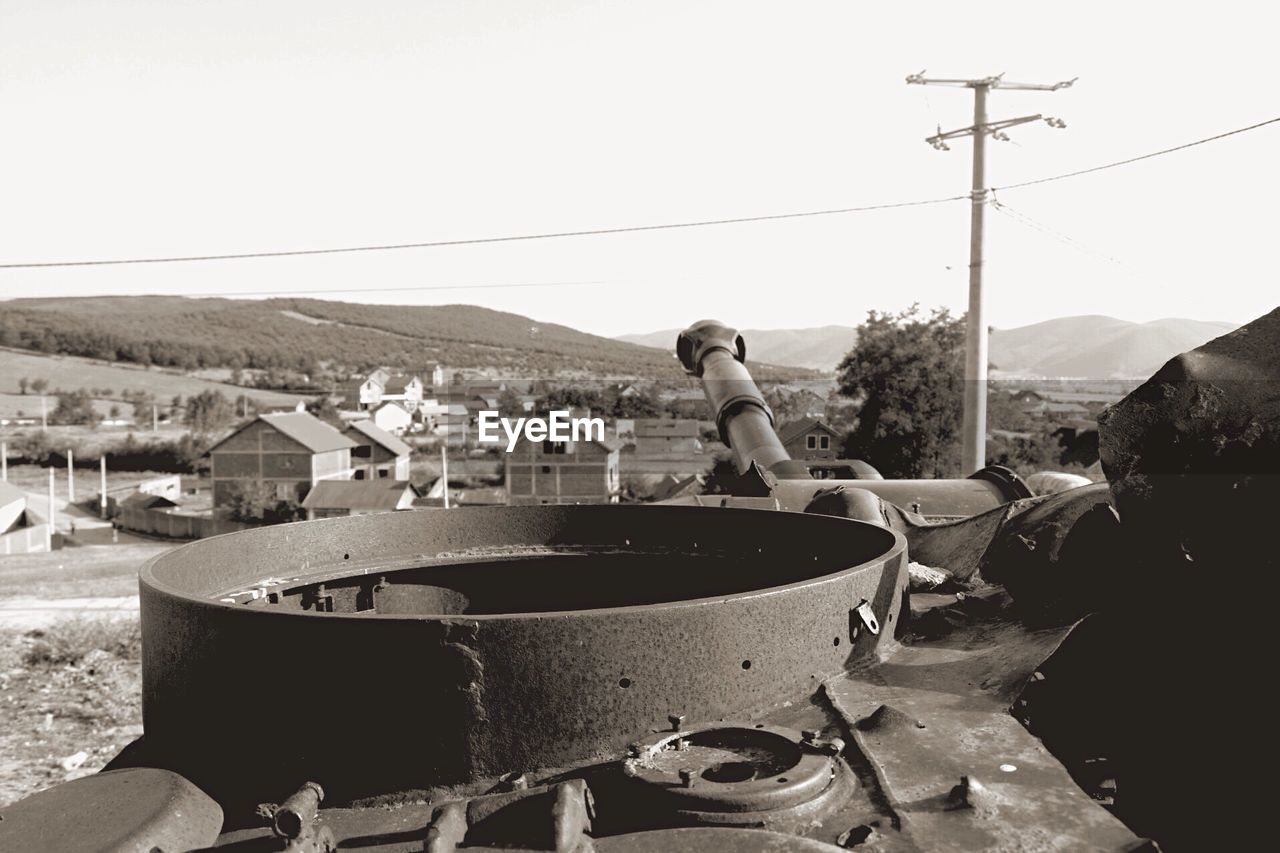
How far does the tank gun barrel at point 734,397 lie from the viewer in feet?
49.4

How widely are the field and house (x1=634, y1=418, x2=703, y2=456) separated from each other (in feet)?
140

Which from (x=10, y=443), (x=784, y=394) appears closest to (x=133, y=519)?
(x=10, y=443)

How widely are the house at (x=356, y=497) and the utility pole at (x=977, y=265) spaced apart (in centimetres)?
2774

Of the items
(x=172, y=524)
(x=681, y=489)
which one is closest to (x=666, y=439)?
(x=172, y=524)

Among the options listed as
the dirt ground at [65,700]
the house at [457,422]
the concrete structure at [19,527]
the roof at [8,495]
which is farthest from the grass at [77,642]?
the house at [457,422]

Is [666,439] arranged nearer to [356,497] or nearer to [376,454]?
[376,454]

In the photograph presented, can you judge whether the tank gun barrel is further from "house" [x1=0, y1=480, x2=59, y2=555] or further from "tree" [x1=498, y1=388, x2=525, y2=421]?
"tree" [x1=498, y1=388, x2=525, y2=421]

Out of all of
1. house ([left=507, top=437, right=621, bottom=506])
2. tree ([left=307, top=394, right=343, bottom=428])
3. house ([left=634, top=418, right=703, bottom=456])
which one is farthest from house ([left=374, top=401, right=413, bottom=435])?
house ([left=507, top=437, right=621, bottom=506])

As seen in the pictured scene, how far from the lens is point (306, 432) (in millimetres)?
52312

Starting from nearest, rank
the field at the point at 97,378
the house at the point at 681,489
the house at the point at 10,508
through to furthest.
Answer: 1. the house at the point at 681,489
2. the house at the point at 10,508
3. the field at the point at 97,378

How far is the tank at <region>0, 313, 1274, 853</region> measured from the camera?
113 inches

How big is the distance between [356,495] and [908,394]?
80.5 ft

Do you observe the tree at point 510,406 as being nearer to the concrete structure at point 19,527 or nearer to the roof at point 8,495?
the concrete structure at point 19,527

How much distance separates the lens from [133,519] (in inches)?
1950
